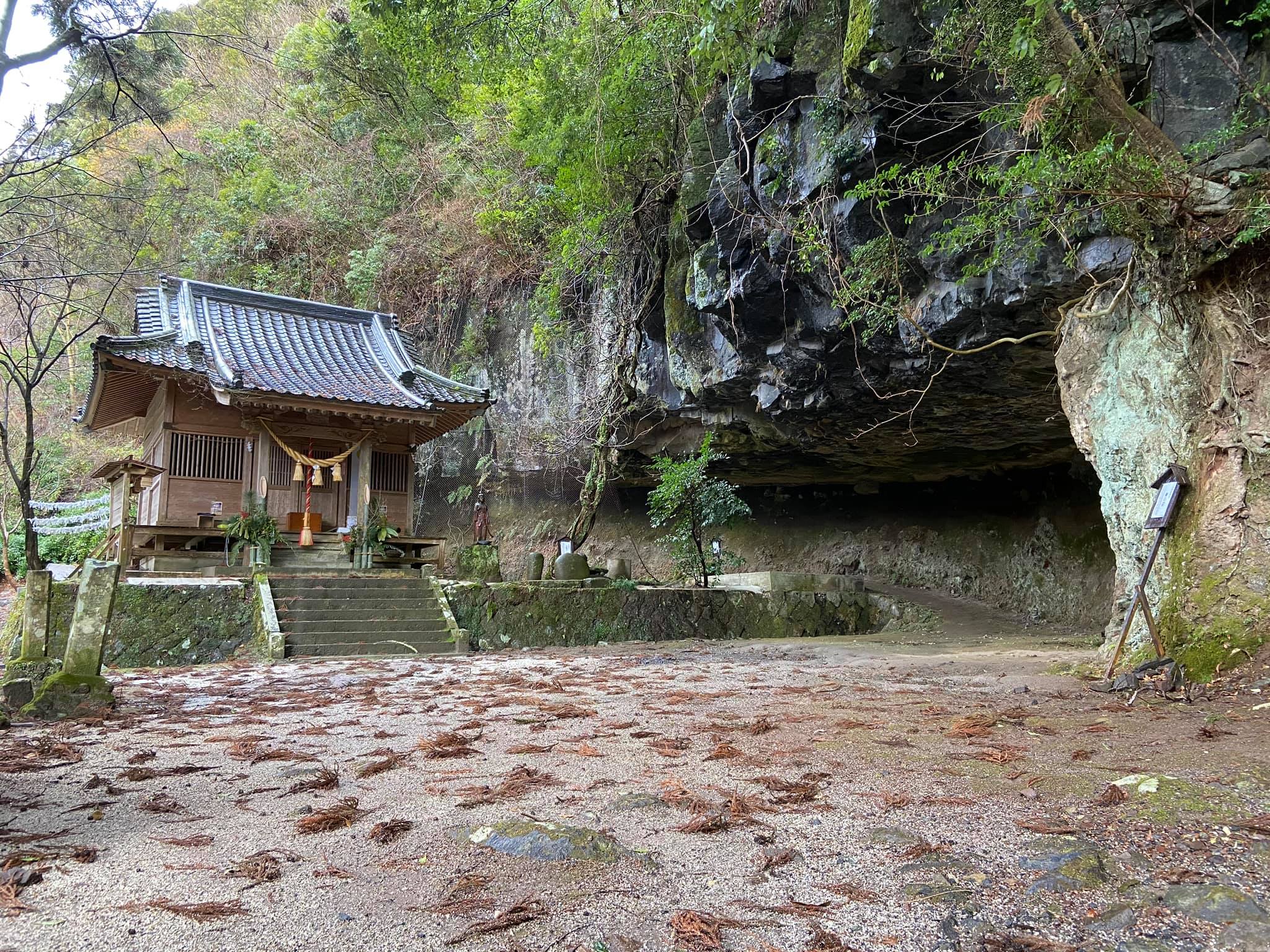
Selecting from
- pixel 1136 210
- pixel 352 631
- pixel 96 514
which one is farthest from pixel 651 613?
pixel 96 514

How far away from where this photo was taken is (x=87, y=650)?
5.03 m

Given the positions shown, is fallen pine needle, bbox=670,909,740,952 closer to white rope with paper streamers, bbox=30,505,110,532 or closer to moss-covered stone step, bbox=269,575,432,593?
moss-covered stone step, bbox=269,575,432,593

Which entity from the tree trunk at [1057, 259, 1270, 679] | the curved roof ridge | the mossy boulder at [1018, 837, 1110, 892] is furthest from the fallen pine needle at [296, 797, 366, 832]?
the curved roof ridge

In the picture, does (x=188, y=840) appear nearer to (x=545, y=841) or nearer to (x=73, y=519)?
(x=545, y=841)

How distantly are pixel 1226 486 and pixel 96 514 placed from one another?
20.7m

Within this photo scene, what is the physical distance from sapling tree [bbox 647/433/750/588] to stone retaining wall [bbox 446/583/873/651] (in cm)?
106

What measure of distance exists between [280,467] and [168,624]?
5.17 meters

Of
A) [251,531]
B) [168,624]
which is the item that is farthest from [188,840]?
[251,531]

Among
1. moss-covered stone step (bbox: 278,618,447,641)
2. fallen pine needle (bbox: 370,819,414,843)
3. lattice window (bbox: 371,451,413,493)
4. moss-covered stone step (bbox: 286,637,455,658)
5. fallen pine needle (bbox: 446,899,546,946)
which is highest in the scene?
lattice window (bbox: 371,451,413,493)

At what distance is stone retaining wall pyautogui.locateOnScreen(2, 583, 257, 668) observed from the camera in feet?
29.1

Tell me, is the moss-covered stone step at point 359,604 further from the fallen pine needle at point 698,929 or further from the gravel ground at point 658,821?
the fallen pine needle at point 698,929

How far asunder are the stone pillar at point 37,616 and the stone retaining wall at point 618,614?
5.69 m

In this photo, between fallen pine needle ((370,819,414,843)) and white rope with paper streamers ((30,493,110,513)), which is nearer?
Answer: fallen pine needle ((370,819,414,843))

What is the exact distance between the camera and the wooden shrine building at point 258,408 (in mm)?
12633
